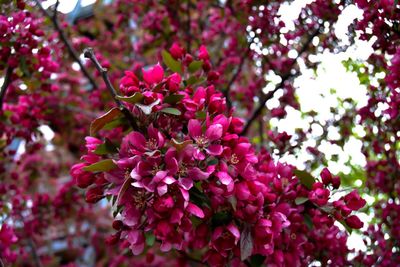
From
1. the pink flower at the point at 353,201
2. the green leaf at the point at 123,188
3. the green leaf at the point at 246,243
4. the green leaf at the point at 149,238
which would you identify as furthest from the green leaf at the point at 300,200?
the green leaf at the point at 123,188

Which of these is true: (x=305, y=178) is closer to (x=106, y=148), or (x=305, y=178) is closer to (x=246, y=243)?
(x=246, y=243)

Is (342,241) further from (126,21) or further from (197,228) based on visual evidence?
(126,21)

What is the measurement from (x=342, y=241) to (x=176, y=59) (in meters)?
1.15

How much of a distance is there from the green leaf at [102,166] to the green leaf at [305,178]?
74 centimetres

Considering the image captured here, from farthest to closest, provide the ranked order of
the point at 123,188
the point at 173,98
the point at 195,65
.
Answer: the point at 195,65 → the point at 173,98 → the point at 123,188

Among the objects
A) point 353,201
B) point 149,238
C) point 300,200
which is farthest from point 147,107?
point 353,201

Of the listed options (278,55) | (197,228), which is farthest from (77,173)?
(278,55)

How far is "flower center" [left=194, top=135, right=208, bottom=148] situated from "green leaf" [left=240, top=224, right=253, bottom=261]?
0.33m

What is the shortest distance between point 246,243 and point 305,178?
16.2 inches

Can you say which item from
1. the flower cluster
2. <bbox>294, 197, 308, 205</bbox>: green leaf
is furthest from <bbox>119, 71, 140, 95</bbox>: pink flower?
<bbox>294, 197, 308, 205</bbox>: green leaf

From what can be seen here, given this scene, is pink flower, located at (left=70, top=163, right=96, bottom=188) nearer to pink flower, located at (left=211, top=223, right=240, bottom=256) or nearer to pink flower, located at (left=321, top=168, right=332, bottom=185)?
pink flower, located at (left=211, top=223, right=240, bottom=256)

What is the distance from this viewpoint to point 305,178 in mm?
2008

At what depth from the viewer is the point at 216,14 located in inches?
170

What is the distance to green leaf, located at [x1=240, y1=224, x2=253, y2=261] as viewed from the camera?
1.73 m
